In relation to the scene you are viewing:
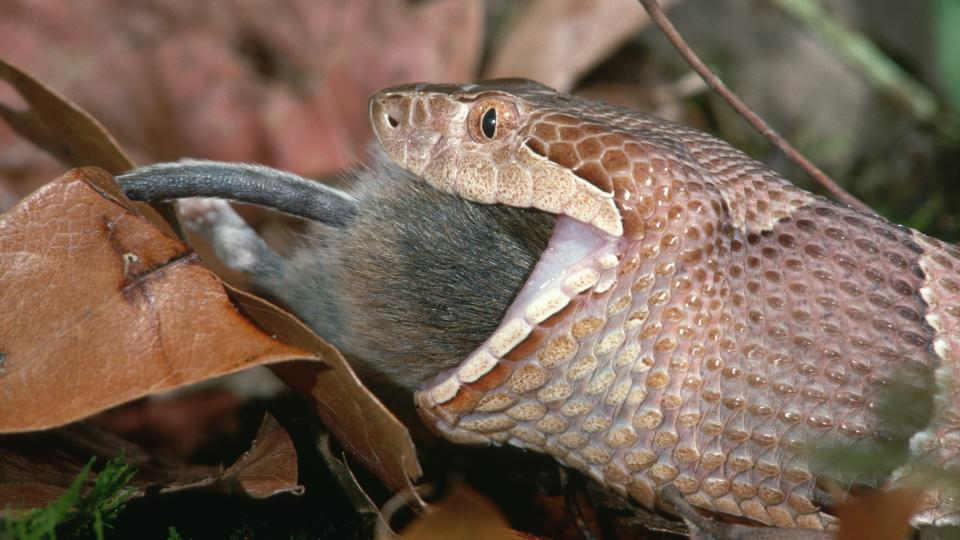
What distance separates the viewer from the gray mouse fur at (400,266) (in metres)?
2.35

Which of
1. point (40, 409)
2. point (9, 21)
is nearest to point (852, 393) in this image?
point (40, 409)

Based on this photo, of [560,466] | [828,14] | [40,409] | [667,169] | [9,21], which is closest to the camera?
[40,409]

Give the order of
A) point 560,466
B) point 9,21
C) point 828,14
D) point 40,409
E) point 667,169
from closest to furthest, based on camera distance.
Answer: point 40,409
point 667,169
point 560,466
point 9,21
point 828,14

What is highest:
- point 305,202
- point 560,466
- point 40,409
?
point 305,202

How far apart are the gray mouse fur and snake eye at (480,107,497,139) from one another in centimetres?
18

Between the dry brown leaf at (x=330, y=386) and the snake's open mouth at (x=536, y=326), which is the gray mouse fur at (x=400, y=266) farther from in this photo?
the dry brown leaf at (x=330, y=386)

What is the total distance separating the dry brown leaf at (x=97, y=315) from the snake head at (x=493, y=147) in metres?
0.60

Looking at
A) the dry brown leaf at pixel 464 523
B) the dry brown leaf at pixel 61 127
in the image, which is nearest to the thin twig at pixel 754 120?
the dry brown leaf at pixel 464 523

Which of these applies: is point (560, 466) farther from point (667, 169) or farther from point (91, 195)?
point (91, 195)

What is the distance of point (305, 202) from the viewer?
258 cm

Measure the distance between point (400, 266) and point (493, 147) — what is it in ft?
1.25

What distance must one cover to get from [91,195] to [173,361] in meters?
0.41

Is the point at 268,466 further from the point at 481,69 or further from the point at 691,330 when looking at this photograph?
the point at 481,69

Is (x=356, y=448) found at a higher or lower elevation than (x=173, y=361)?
lower
